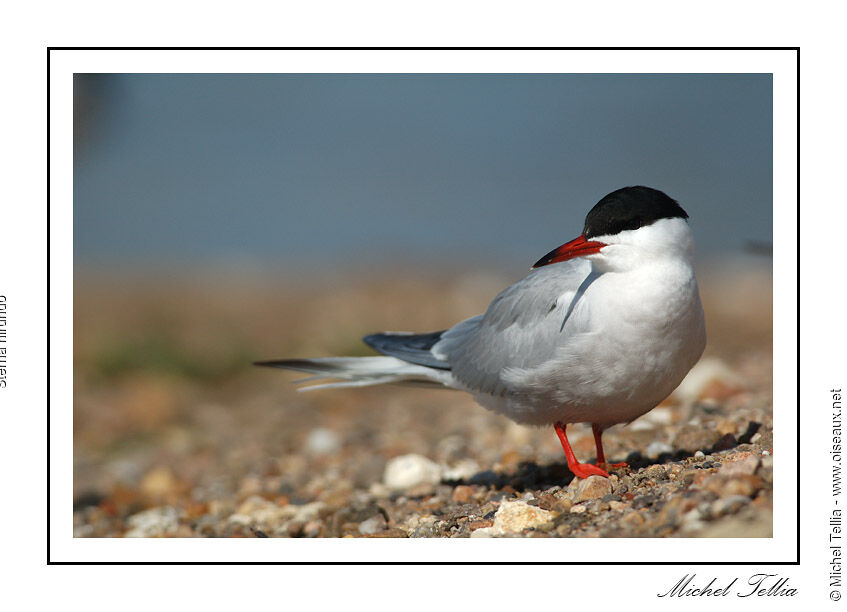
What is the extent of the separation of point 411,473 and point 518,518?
1431mm

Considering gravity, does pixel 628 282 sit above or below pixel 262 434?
above

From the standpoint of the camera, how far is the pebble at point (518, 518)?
304cm

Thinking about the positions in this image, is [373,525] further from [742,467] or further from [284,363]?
[742,467]

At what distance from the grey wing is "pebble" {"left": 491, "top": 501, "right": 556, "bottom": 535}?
2.10 ft

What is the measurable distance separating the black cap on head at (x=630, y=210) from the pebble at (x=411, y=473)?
1876 millimetres

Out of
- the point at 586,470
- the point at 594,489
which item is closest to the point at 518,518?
the point at 594,489

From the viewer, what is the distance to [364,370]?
4.06 m

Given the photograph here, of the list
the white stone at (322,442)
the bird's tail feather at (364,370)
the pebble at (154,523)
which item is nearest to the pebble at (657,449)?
the bird's tail feather at (364,370)

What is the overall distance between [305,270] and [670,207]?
32.4 ft

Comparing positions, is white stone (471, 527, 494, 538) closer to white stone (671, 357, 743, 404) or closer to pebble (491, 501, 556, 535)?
pebble (491, 501, 556, 535)

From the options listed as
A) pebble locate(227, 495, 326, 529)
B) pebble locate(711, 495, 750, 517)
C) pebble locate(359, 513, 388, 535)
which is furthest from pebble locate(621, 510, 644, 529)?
pebble locate(227, 495, 326, 529)

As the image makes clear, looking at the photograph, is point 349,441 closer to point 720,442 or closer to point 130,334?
point 720,442

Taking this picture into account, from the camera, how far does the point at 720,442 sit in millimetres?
3645
